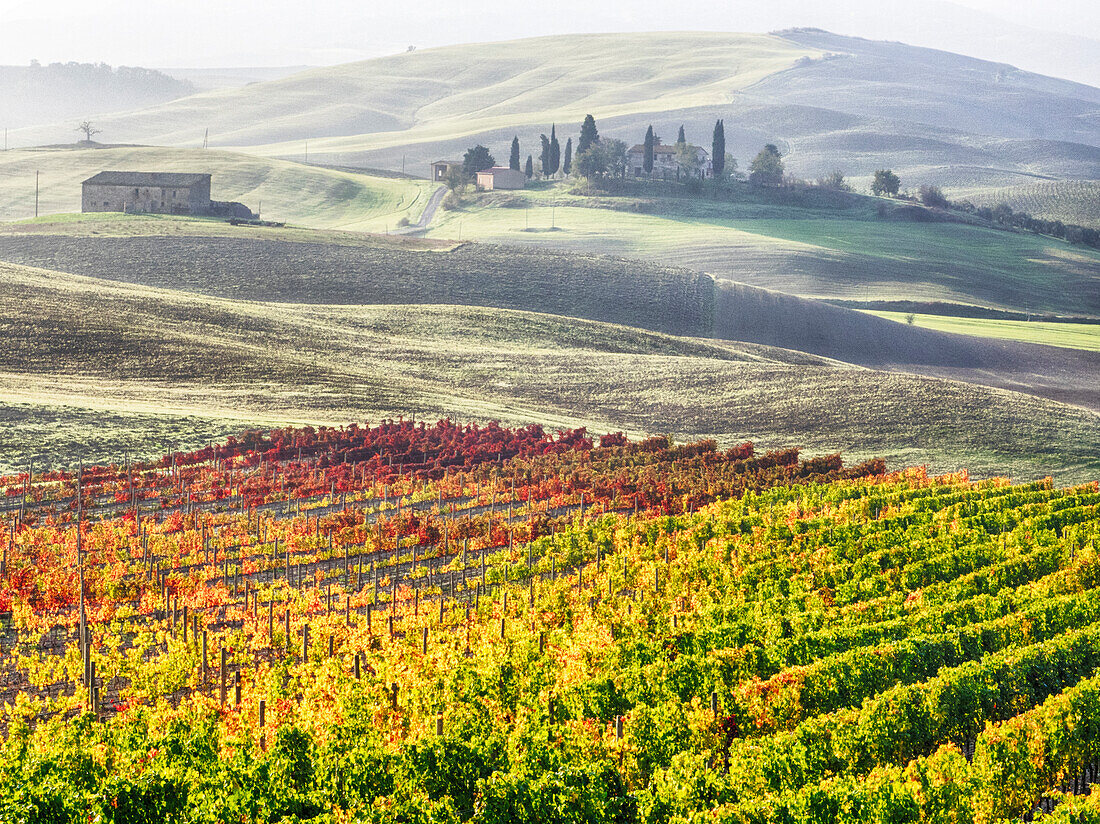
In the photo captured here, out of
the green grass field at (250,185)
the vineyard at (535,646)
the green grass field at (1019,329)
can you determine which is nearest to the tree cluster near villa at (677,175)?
the green grass field at (250,185)

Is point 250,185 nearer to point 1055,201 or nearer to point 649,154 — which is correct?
point 649,154

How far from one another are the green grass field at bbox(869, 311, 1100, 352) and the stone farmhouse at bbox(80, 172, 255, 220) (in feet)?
244

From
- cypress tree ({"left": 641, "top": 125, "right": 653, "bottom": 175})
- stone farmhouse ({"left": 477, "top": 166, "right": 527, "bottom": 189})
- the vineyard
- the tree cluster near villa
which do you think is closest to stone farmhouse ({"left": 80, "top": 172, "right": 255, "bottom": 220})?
the tree cluster near villa

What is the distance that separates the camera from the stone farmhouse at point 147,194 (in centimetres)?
12156

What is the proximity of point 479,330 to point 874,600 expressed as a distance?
165ft

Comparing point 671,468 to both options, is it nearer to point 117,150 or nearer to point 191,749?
point 191,749

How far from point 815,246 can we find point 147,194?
79.6 m

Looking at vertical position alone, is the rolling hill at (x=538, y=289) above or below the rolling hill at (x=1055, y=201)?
below

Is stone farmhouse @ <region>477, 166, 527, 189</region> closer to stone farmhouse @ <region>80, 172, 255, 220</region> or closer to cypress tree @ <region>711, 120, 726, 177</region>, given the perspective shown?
cypress tree @ <region>711, 120, 726, 177</region>

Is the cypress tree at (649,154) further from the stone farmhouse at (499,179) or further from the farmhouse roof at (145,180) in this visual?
the farmhouse roof at (145,180)

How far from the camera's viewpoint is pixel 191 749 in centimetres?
1852

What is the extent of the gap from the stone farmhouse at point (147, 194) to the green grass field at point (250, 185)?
2428cm

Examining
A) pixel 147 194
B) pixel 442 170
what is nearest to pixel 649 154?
pixel 442 170

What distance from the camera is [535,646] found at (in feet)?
79.5
